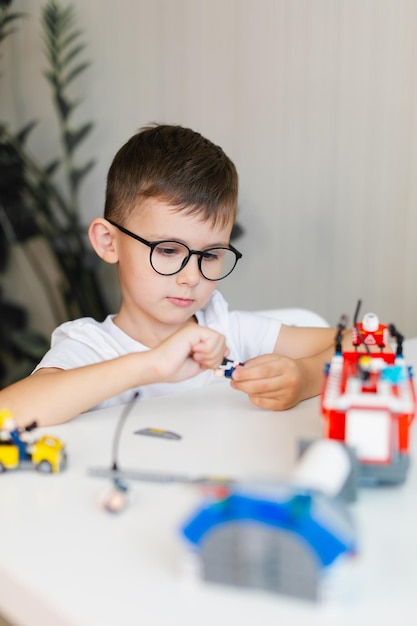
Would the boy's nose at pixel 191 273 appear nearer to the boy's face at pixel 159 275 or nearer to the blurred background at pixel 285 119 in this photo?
the boy's face at pixel 159 275

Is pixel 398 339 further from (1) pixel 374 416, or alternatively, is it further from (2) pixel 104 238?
(2) pixel 104 238

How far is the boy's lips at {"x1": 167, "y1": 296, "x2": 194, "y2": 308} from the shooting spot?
1.15 meters

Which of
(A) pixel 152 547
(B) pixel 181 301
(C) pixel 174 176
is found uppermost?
(C) pixel 174 176

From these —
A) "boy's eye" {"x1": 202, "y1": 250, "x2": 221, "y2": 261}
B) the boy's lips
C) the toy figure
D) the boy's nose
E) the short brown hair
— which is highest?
the short brown hair

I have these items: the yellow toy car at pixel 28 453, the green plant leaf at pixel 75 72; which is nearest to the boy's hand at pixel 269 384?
the yellow toy car at pixel 28 453

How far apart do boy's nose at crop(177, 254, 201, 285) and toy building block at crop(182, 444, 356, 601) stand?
0.65 meters

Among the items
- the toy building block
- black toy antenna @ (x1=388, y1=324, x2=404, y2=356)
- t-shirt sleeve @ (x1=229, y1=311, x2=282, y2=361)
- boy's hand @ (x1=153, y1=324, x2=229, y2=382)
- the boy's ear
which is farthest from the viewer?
t-shirt sleeve @ (x1=229, y1=311, x2=282, y2=361)

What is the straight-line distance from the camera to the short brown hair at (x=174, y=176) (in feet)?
3.69

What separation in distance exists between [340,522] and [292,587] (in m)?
0.05

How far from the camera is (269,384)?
2.94 feet

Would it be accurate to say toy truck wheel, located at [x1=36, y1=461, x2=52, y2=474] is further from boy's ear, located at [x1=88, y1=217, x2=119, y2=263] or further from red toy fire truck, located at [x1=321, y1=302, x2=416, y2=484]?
boy's ear, located at [x1=88, y1=217, x2=119, y2=263]

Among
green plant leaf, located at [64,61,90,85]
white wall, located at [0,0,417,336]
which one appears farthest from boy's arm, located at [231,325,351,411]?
green plant leaf, located at [64,61,90,85]

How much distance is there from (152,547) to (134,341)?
725 mm

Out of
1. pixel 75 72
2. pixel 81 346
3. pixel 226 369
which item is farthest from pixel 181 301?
pixel 75 72
